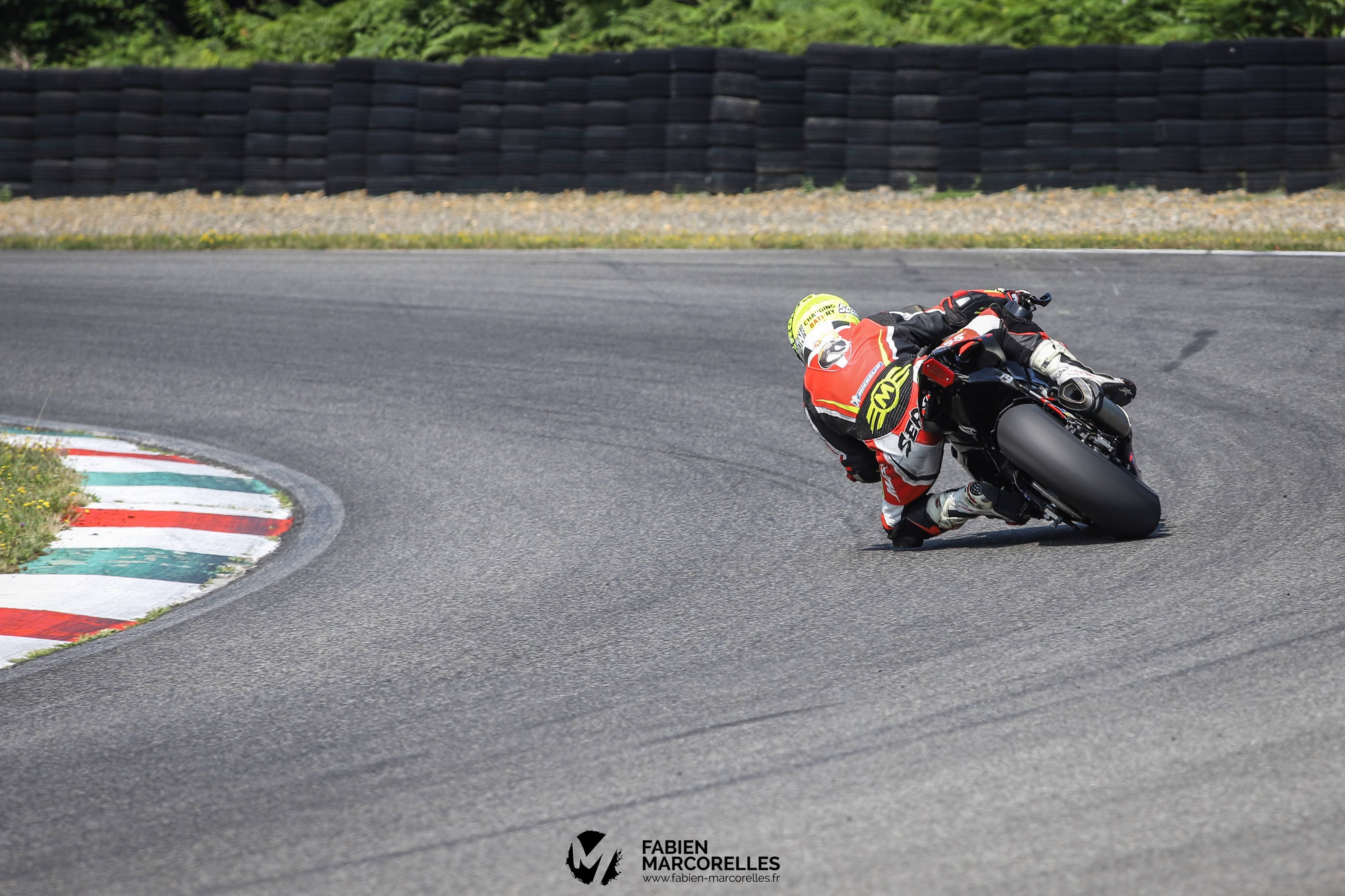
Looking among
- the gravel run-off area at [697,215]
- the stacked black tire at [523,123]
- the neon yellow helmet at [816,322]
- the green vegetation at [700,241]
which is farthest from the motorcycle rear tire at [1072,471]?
the stacked black tire at [523,123]

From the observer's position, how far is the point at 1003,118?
46.7 ft

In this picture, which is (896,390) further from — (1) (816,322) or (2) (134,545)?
(2) (134,545)

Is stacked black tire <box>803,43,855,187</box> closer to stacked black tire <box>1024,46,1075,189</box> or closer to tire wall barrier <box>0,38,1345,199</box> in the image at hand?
tire wall barrier <box>0,38,1345,199</box>

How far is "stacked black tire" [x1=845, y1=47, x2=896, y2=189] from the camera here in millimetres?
14648

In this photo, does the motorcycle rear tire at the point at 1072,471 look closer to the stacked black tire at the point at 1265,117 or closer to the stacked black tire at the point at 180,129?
the stacked black tire at the point at 1265,117

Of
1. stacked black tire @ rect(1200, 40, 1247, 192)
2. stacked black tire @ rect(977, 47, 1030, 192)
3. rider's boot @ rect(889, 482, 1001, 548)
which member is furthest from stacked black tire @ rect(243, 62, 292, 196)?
rider's boot @ rect(889, 482, 1001, 548)

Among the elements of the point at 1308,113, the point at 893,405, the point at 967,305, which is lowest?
the point at 893,405

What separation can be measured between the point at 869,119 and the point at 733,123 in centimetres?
155

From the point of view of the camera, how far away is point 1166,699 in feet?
12.4

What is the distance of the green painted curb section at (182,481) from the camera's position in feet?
25.1

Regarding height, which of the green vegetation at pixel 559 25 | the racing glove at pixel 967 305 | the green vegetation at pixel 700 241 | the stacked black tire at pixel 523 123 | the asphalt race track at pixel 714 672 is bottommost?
the asphalt race track at pixel 714 672

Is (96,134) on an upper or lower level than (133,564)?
upper

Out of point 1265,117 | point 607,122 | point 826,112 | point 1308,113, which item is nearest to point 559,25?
point 607,122

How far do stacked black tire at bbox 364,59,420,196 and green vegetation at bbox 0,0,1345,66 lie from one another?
366 centimetres
